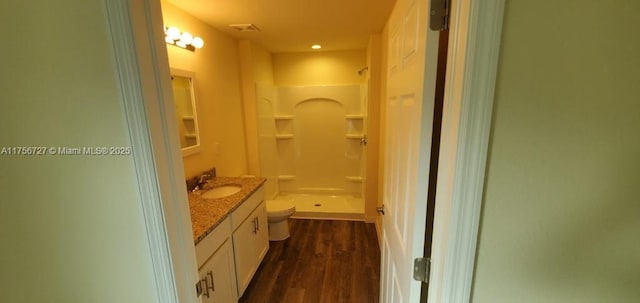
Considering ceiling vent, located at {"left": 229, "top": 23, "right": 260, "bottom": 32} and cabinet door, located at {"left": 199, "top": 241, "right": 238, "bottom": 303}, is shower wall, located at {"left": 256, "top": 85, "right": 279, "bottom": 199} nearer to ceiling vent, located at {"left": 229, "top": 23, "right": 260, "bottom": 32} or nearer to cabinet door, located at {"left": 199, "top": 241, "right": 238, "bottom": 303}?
ceiling vent, located at {"left": 229, "top": 23, "right": 260, "bottom": 32}

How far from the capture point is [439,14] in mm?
637

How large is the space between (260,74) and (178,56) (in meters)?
1.48

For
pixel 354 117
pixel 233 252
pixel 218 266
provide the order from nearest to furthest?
pixel 218 266 < pixel 233 252 < pixel 354 117

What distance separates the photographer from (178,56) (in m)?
1.93

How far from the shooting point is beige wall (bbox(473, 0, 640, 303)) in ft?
1.64

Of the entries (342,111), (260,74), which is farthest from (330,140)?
(260,74)

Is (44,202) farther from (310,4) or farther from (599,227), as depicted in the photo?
(310,4)

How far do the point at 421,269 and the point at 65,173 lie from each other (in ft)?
3.54

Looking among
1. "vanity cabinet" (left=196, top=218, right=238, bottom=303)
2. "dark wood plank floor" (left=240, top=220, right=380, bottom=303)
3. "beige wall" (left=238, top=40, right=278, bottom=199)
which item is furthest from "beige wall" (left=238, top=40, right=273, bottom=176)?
"vanity cabinet" (left=196, top=218, right=238, bottom=303)

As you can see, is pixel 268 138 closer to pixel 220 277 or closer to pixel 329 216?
pixel 329 216

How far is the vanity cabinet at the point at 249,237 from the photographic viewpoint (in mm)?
1888

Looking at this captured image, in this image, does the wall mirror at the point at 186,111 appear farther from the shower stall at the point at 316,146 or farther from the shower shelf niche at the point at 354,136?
the shower shelf niche at the point at 354,136

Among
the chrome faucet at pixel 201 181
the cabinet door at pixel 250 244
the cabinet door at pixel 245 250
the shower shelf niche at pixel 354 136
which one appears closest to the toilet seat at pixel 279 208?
the cabinet door at pixel 250 244

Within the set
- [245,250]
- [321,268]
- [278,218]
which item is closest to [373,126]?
[278,218]
